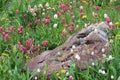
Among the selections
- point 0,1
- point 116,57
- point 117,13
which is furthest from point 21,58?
point 0,1

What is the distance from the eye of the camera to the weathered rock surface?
18.2 feet

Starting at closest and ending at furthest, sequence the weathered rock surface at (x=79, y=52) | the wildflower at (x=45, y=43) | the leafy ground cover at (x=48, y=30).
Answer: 1. the leafy ground cover at (x=48, y=30)
2. the weathered rock surface at (x=79, y=52)
3. the wildflower at (x=45, y=43)

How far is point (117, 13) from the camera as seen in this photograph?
780 cm

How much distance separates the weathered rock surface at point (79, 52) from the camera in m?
5.54

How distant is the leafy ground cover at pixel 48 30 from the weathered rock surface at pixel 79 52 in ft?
0.43

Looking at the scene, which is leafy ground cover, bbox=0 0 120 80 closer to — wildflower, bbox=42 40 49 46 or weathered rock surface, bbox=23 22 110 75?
wildflower, bbox=42 40 49 46

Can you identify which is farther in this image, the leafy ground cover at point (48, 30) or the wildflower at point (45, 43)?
the wildflower at point (45, 43)

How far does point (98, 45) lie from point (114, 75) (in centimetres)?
65

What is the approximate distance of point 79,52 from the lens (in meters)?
5.68

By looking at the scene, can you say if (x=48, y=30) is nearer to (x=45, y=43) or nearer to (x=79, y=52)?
(x=45, y=43)

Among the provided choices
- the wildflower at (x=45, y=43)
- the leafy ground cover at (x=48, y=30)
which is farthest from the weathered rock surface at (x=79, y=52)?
the wildflower at (x=45, y=43)

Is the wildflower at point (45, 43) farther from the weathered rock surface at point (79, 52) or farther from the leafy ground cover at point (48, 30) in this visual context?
the weathered rock surface at point (79, 52)

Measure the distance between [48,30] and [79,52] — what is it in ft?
5.58

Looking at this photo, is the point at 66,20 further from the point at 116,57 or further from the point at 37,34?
the point at 116,57
